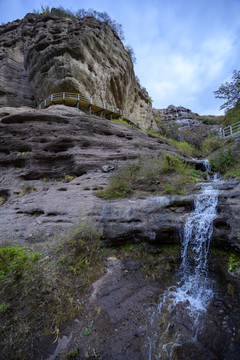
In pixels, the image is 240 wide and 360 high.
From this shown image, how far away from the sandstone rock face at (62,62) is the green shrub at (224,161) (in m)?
11.8

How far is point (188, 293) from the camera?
12.4ft

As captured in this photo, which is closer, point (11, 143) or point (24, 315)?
point (24, 315)

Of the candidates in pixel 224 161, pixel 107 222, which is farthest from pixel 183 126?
pixel 107 222

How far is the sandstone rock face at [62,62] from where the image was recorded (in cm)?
1468

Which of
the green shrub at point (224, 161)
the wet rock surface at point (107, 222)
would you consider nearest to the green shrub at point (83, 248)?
the wet rock surface at point (107, 222)

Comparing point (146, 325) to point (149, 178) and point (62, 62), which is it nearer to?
point (149, 178)

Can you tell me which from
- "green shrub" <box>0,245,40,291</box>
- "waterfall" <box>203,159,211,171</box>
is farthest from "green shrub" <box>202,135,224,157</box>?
"green shrub" <box>0,245,40,291</box>

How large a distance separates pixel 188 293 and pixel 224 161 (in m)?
9.05

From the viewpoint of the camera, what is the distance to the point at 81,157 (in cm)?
863

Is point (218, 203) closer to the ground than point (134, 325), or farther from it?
farther from it

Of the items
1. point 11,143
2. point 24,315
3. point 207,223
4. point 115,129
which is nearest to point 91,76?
point 115,129

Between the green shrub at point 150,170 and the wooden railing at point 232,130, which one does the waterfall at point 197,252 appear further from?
the wooden railing at point 232,130

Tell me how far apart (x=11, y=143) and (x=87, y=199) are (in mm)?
5832

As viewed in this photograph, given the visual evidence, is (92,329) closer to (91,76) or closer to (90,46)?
(91,76)
